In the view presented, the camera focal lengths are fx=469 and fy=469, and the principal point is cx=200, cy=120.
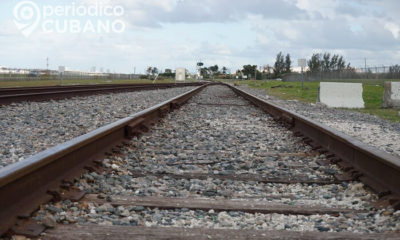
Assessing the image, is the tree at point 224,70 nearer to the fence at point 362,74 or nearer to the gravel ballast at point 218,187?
the fence at point 362,74

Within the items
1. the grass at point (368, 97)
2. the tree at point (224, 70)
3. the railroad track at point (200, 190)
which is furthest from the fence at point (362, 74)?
the tree at point (224, 70)

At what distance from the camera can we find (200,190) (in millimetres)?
3518

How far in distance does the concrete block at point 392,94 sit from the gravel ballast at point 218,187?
8.89 meters

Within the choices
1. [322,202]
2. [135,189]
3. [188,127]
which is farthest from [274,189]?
A: [188,127]

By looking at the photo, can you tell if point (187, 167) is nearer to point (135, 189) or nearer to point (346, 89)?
point (135, 189)

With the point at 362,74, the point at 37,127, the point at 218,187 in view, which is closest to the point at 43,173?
the point at 218,187

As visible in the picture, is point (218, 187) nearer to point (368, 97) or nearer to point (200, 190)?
point (200, 190)

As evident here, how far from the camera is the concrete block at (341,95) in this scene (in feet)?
48.2

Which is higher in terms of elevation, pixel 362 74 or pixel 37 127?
pixel 362 74

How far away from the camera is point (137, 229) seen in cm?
246

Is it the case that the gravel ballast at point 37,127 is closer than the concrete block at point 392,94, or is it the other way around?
the gravel ballast at point 37,127

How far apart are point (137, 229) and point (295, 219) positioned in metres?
0.96

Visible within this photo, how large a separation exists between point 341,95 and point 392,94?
151 centimetres

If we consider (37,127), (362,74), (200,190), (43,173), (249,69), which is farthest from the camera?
(249,69)
